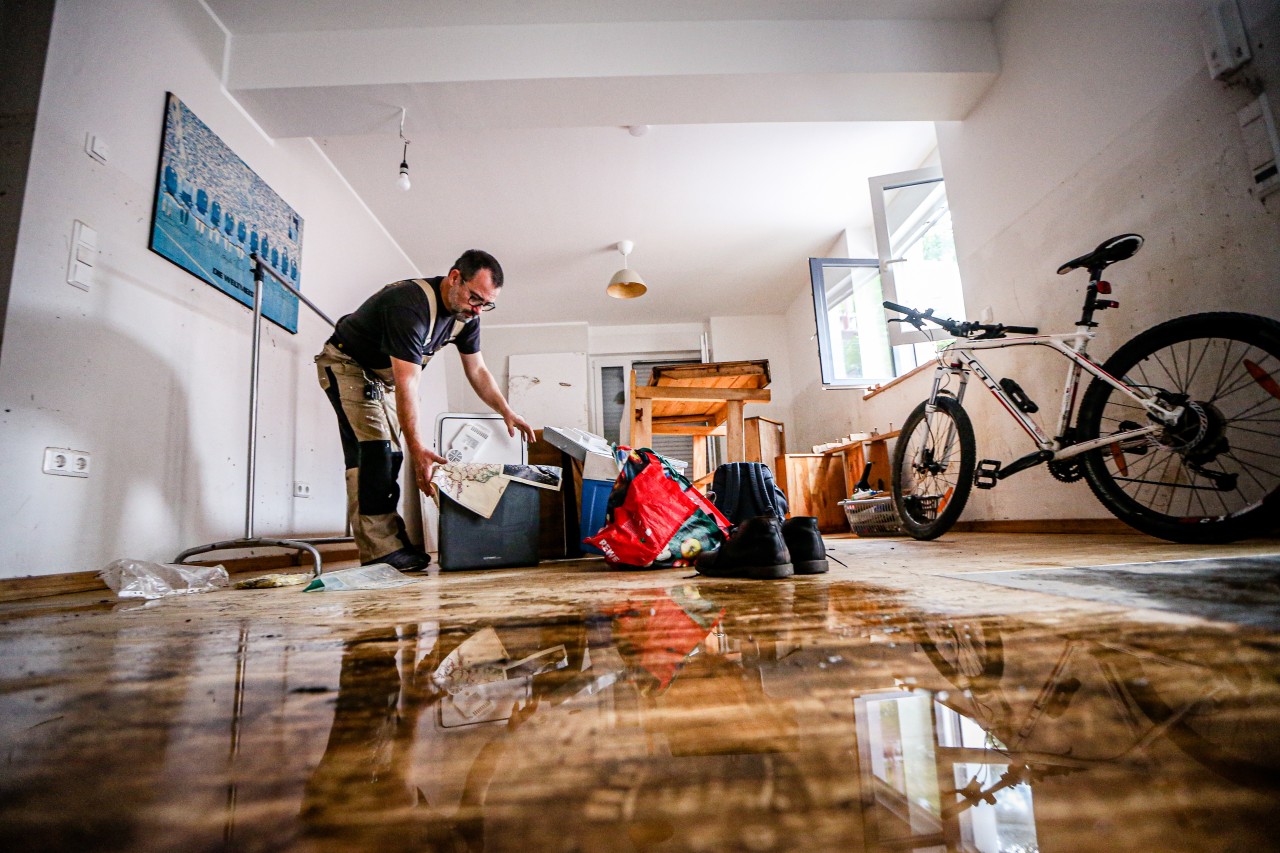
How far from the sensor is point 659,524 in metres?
1.72

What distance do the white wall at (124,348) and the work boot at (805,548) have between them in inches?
81.7

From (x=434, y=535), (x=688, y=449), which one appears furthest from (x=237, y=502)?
(x=688, y=449)

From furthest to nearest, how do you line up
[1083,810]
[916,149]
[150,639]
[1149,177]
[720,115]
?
1. [916,149]
2. [720,115]
3. [1149,177]
4. [150,639]
5. [1083,810]

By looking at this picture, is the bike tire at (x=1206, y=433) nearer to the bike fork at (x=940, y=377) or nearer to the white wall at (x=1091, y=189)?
the white wall at (x=1091, y=189)

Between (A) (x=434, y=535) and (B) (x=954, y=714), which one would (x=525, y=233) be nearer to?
(A) (x=434, y=535)

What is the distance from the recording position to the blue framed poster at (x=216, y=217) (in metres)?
2.13

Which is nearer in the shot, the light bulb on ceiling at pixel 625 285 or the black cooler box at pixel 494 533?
the black cooler box at pixel 494 533

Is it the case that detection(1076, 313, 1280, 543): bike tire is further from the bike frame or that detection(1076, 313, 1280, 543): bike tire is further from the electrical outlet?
Answer: the electrical outlet

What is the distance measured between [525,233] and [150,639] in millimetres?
4413

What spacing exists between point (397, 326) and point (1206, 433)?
244cm

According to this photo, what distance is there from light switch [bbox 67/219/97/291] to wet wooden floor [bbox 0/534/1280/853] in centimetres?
172

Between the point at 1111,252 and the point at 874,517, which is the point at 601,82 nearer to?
the point at 1111,252

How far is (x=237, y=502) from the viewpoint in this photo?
2412mm

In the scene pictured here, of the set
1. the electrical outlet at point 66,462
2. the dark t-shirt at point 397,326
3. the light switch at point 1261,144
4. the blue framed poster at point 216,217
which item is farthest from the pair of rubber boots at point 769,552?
the blue framed poster at point 216,217
